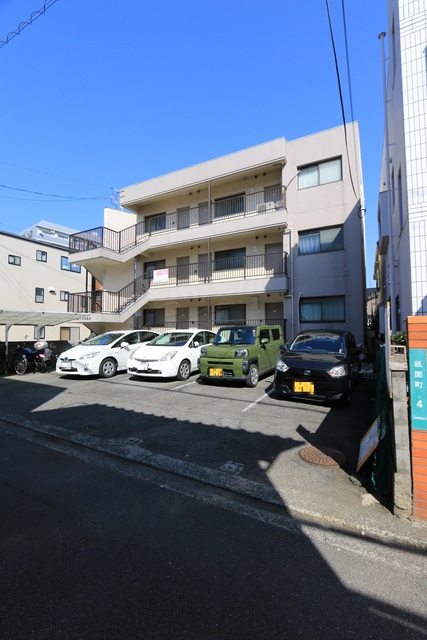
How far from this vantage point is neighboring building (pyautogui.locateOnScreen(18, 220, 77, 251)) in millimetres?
40875

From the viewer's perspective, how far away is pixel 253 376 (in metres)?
8.73

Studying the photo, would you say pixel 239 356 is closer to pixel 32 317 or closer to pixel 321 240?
pixel 321 240

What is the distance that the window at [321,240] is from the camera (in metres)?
13.2

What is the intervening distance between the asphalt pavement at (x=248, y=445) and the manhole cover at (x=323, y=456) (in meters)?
0.01

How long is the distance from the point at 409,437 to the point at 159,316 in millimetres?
16350

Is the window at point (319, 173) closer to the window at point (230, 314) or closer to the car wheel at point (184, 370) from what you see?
the window at point (230, 314)

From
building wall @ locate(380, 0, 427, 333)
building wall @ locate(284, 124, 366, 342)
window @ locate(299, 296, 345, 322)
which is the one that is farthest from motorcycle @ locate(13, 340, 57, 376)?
building wall @ locate(380, 0, 427, 333)

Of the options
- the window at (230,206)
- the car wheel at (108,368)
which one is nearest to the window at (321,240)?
the window at (230,206)

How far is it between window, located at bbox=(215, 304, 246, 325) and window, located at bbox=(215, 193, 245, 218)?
4.69 meters

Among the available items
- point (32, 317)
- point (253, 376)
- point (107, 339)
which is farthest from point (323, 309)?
point (32, 317)

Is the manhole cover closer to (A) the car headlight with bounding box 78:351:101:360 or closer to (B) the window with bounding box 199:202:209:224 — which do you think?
(A) the car headlight with bounding box 78:351:101:360

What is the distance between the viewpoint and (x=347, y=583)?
7.14 ft

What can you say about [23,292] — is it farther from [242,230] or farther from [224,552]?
[224,552]

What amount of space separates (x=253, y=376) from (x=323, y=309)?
6.30 metres
